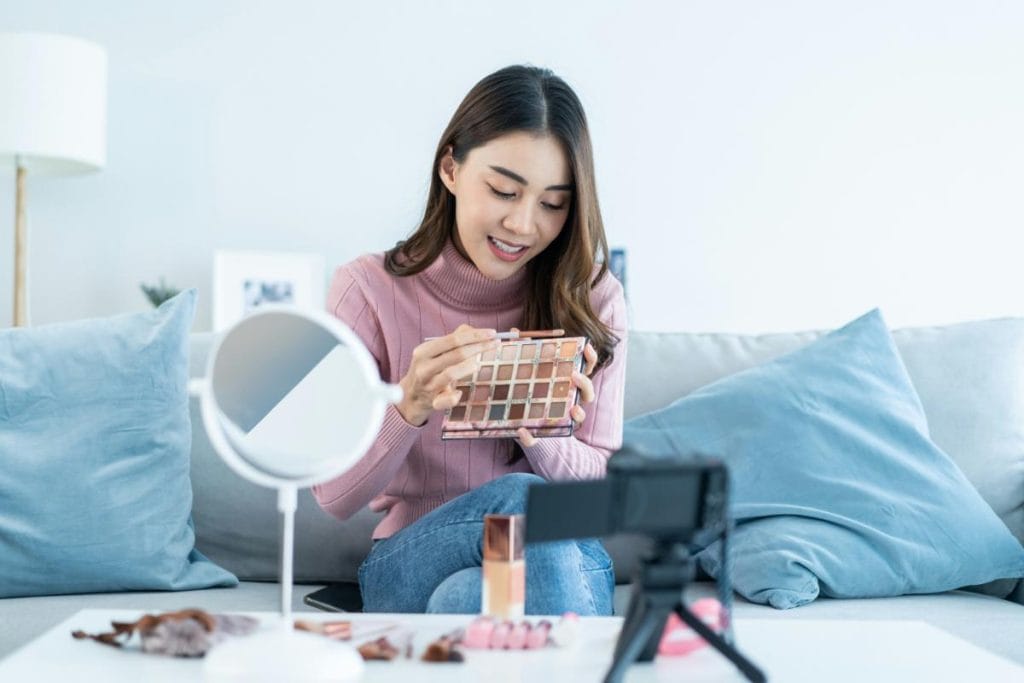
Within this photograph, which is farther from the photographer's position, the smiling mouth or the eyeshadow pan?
the smiling mouth

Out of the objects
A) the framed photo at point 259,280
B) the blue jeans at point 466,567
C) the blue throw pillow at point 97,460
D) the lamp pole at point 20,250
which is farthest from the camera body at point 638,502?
the lamp pole at point 20,250

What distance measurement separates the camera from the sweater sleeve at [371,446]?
4.68 ft

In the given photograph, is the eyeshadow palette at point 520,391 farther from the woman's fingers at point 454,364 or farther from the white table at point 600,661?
the white table at point 600,661

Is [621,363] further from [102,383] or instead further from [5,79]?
[5,79]

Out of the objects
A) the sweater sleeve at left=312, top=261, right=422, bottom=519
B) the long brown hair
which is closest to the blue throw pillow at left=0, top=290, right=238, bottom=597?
the sweater sleeve at left=312, top=261, right=422, bottom=519

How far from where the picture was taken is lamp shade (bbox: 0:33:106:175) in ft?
7.50

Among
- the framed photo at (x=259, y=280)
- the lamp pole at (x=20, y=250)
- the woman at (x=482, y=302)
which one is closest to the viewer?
the woman at (x=482, y=302)

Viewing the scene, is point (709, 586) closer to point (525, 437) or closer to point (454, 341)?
point (525, 437)

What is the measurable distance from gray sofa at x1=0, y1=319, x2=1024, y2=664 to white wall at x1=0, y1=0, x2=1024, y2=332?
703 millimetres

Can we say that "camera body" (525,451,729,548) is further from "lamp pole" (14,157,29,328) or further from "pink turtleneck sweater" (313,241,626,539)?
"lamp pole" (14,157,29,328)

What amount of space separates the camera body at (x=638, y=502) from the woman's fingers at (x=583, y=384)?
22.5 inches

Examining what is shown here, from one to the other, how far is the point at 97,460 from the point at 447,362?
695mm

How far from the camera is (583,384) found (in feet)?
4.38

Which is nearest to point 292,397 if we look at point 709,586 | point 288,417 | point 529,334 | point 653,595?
point 288,417
